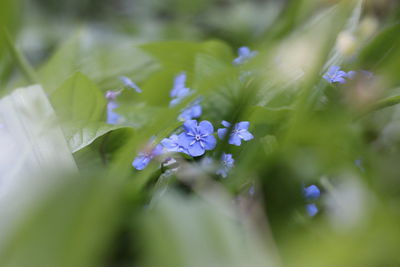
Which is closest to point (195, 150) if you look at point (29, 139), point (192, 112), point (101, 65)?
point (192, 112)

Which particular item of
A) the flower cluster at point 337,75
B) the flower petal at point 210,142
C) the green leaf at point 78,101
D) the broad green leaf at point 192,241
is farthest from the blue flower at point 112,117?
the broad green leaf at point 192,241

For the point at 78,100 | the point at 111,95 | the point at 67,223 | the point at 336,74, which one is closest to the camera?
the point at 67,223

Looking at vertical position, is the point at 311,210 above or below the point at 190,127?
below

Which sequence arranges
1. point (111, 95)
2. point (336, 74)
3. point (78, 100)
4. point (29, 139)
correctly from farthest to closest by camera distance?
1. point (111, 95)
2. point (78, 100)
3. point (336, 74)
4. point (29, 139)

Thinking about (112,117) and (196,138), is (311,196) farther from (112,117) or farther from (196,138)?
(112,117)

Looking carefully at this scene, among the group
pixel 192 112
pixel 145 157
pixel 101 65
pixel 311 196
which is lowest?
pixel 311 196

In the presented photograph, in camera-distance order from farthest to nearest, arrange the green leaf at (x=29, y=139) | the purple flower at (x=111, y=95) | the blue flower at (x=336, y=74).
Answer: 1. the purple flower at (x=111, y=95)
2. the blue flower at (x=336, y=74)
3. the green leaf at (x=29, y=139)

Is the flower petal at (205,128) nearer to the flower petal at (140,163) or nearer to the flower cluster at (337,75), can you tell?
the flower petal at (140,163)

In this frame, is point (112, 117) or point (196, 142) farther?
point (112, 117)

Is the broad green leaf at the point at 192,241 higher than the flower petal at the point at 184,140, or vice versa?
the flower petal at the point at 184,140
